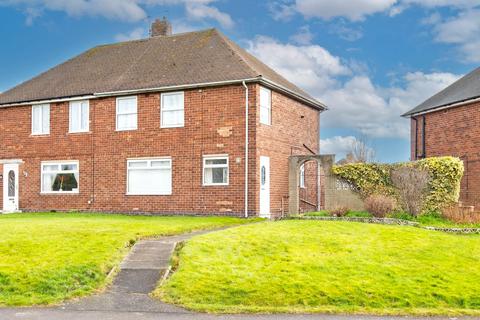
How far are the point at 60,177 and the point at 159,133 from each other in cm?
603

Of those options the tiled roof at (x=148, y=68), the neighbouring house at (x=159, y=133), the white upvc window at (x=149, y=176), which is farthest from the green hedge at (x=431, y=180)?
the white upvc window at (x=149, y=176)

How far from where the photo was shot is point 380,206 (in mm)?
21047

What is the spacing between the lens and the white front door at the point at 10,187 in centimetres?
3022

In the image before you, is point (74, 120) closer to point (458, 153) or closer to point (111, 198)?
point (111, 198)

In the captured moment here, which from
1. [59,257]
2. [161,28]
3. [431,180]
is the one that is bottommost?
[59,257]

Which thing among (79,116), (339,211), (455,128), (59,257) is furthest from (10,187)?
(455,128)

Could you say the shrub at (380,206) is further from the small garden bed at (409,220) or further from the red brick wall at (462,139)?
the red brick wall at (462,139)

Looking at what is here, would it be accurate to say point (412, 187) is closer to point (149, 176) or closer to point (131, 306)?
point (149, 176)

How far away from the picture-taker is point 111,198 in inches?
1078

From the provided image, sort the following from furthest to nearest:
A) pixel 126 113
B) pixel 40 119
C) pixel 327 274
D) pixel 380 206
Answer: pixel 40 119 → pixel 126 113 → pixel 380 206 → pixel 327 274

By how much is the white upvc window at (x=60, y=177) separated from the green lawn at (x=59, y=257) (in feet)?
31.9

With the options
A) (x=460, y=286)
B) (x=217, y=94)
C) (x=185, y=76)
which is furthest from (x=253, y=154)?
(x=460, y=286)

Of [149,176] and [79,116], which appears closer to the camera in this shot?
[149,176]

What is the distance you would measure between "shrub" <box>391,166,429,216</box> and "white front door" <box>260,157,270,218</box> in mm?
5510
